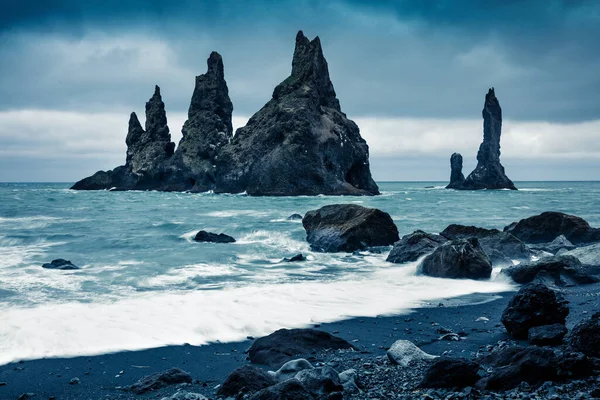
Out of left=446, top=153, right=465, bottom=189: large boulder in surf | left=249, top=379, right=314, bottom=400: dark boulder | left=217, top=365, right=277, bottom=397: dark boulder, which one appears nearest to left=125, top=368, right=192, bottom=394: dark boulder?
left=217, top=365, right=277, bottom=397: dark boulder

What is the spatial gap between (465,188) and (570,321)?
103031 millimetres

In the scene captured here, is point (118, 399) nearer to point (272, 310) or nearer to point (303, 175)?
point (272, 310)

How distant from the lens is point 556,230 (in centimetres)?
1802

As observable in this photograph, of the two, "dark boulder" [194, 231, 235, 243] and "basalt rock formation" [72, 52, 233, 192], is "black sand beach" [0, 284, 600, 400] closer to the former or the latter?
"dark boulder" [194, 231, 235, 243]

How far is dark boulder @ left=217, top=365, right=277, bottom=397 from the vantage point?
493cm

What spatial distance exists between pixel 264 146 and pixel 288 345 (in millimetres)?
64312

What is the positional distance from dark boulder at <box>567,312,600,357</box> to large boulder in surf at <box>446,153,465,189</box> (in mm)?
106661

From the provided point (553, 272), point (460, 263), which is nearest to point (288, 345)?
point (460, 263)

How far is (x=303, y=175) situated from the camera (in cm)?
6544

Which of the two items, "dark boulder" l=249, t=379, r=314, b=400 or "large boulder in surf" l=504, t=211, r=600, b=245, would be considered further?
"large boulder in surf" l=504, t=211, r=600, b=245

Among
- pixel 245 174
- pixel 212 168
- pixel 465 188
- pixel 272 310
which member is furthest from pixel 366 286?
pixel 465 188

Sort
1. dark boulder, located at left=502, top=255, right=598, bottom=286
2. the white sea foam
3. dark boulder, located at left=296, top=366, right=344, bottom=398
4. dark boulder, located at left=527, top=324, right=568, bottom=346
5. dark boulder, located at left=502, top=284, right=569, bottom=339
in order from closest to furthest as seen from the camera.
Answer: dark boulder, located at left=296, top=366, right=344, bottom=398, dark boulder, located at left=527, top=324, right=568, bottom=346, dark boulder, located at left=502, top=284, right=569, bottom=339, the white sea foam, dark boulder, located at left=502, top=255, right=598, bottom=286

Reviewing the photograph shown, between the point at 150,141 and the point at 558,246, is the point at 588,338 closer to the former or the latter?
the point at 558,246

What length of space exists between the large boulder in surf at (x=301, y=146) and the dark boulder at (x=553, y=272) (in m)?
53.9
